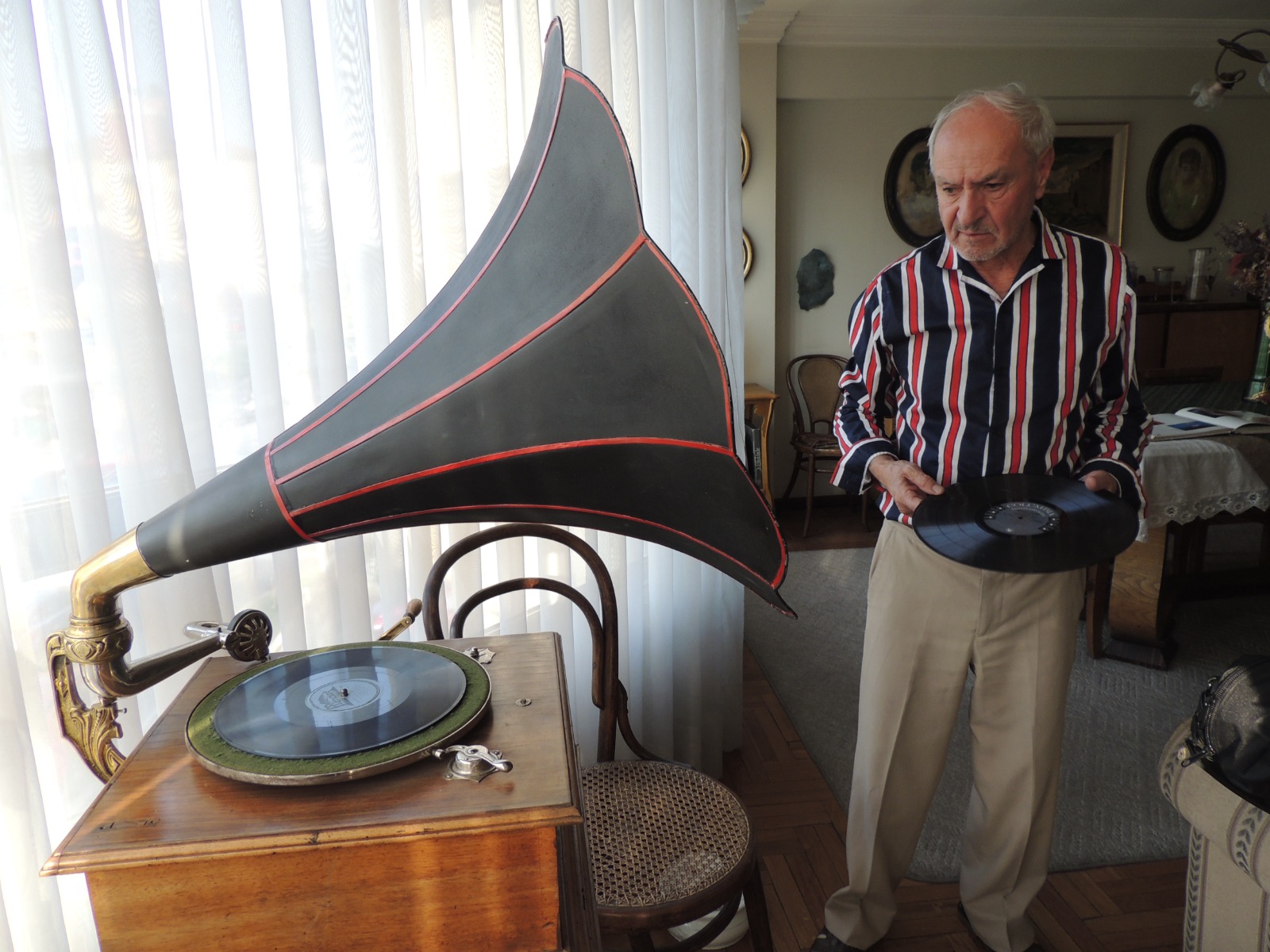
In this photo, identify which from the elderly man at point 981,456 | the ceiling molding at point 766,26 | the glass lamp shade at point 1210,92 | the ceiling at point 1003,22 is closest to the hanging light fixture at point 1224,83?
the glass lamp shade at point 1210,92

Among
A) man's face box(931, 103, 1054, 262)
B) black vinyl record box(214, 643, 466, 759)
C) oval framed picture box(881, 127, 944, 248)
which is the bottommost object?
black vinyl record box(214, 643, 466, 759)

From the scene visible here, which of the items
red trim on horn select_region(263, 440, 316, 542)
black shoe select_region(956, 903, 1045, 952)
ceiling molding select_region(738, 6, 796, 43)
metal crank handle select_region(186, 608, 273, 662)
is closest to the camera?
red trim on horn select_region(263, 440, 316, 542)

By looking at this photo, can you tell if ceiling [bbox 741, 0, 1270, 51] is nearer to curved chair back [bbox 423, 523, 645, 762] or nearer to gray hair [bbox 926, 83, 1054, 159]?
gray hair [bbox 926, 83, 1054, 159]

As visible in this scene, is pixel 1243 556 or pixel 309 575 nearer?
pixel 309 575

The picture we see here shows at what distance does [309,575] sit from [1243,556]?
4128 mm

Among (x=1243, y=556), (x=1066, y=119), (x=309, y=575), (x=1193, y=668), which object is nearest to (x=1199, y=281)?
(x=1066, y=119)

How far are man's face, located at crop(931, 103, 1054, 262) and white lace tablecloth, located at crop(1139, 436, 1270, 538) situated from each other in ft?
5.73

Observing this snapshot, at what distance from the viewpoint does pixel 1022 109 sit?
4.25ft

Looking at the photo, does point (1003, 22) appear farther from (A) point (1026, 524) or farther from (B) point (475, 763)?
(B) point (475, 763)

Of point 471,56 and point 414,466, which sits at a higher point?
point 471,56

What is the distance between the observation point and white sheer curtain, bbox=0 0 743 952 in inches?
39.7

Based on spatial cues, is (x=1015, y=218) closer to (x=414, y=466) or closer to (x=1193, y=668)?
(x=414, y=466)

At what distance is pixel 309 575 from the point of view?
1.37 metres

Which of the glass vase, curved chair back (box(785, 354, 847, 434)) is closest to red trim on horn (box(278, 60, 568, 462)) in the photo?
the glass vase
